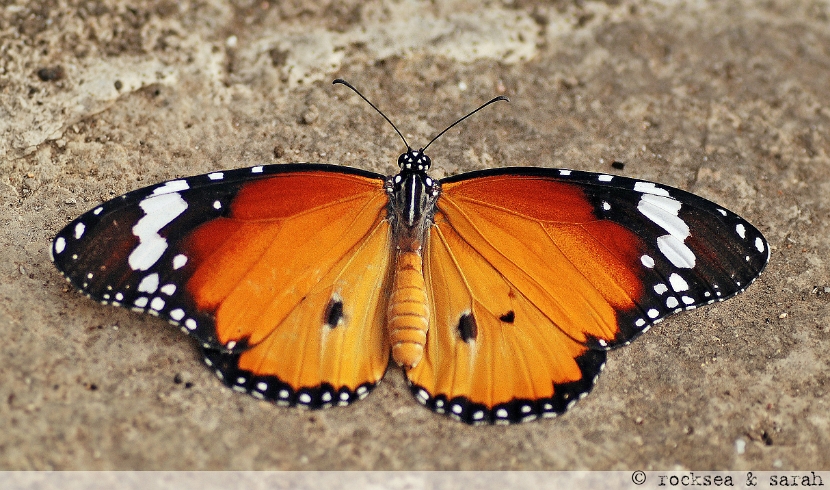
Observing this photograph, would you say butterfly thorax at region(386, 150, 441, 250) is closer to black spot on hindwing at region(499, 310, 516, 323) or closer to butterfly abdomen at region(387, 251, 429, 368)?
butterfly abdomen at region(387, 251, 429, 368)

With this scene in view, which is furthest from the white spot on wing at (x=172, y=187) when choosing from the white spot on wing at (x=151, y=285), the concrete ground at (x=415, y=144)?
the concrete ground at (x=415, y=144)

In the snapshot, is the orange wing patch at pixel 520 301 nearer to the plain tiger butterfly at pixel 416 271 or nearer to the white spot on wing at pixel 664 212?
the plain tiger butterfly at pixel 416 271

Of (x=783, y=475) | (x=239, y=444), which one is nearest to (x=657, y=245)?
(x=783, y=475)

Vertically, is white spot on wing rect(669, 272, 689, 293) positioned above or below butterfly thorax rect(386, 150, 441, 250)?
below

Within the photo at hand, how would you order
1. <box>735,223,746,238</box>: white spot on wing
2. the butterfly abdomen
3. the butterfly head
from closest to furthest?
the butterfly abdomen < <box>735,223,746,238</box>: white spot on wing < the butterfly head

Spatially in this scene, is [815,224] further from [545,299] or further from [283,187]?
[283,187]

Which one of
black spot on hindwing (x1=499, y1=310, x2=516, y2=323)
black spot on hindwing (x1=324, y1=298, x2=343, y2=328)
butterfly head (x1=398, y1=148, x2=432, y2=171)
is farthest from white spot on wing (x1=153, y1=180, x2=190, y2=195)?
black spot on hindwing (x1=499, y1=310, x2=516, y2=323)

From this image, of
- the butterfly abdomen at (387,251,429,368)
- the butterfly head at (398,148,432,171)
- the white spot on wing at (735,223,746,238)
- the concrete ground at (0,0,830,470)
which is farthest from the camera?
the butterfly head at (398,148,432,171)
